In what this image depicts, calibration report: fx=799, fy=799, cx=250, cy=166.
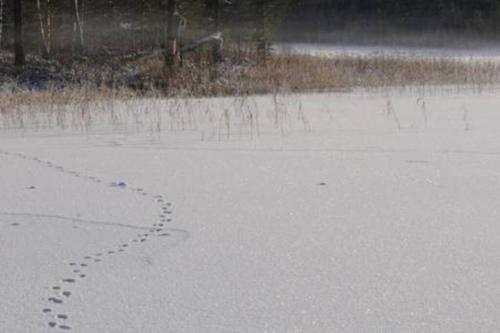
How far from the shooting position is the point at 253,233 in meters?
3.52

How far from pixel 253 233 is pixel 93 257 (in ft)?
2.38

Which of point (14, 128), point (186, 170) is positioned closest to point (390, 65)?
point (14, 128)

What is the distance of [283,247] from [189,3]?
2122 centimetres

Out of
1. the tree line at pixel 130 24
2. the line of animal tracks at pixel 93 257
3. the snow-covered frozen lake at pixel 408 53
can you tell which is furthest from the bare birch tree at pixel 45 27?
the line of animal tracks at pixel 93 257

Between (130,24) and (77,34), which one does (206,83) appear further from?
(130,24)

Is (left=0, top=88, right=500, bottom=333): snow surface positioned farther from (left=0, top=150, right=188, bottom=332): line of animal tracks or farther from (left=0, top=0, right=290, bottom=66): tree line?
(left=0, top=0, right=290, bottom=66): tree line

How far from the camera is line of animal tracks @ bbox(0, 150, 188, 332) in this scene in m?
2.56

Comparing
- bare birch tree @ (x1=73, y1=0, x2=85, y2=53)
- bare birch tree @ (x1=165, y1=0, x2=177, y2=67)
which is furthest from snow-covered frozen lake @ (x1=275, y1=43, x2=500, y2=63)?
bare birch tree @ (x1=73, y1=0, x2=85, y2=53)

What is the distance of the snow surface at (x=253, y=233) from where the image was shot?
2.59m

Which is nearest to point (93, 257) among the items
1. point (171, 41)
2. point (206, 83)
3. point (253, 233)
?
point (253, 233)

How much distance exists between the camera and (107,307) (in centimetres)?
262

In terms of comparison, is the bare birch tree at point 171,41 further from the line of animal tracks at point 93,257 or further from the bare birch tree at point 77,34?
the line of animal tracks at point 93,257

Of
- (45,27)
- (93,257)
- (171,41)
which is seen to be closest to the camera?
(93,257)

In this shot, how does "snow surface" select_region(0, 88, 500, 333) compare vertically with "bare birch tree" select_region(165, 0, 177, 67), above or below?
below
